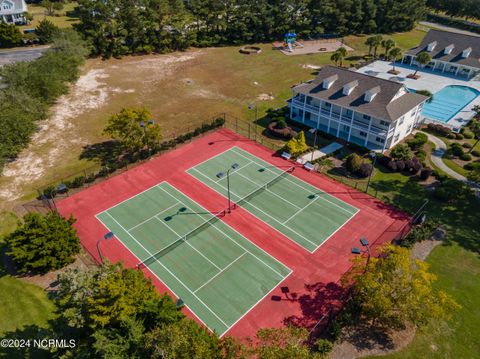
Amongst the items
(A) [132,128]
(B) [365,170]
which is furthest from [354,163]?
(A) [132,128]

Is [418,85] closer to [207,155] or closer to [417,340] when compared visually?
[207,155]

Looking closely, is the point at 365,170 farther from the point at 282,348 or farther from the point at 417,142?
the point at 282,348

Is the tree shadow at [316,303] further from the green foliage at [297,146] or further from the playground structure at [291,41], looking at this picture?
the playground structure at [291,41]

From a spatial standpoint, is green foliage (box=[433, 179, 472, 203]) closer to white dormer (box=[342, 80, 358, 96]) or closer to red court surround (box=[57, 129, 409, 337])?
red court surround (box=[57, 129, 409, 337])

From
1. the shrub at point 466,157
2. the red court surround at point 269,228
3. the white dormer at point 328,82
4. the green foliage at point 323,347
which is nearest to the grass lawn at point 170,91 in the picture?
the red court surround at point 269,228

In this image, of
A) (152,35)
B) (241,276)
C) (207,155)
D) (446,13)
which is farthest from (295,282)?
(446,13)

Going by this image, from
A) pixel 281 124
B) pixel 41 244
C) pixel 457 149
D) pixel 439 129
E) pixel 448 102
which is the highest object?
pixel 281 124
